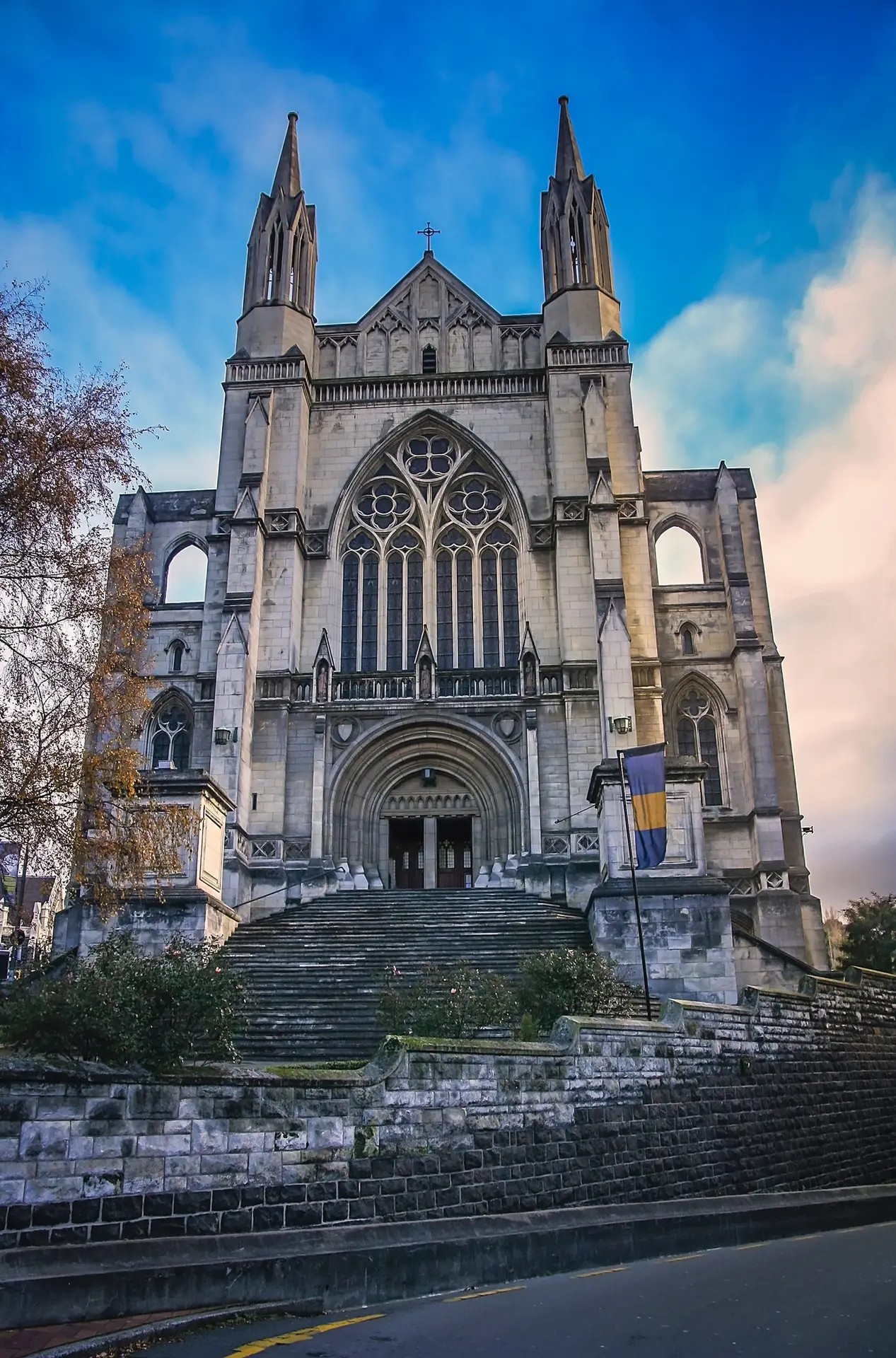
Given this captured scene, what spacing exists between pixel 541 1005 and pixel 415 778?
13.1m

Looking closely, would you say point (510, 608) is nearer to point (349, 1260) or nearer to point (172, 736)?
point (172, 736)

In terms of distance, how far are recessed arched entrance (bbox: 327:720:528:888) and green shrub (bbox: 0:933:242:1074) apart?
15.5 meters

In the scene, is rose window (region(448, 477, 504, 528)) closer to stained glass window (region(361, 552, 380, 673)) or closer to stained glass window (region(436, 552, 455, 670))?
stained glass window (region(436, 552, 455, 670))

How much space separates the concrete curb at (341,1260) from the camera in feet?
23.3

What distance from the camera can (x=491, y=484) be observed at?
98.5 feet

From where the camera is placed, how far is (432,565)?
2911 centimetres

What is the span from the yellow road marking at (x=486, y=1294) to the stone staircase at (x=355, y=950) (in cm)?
620

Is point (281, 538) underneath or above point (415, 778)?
above

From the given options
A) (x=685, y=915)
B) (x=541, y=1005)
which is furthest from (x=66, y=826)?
(x=685, y=915)

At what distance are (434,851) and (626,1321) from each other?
20.0 metres

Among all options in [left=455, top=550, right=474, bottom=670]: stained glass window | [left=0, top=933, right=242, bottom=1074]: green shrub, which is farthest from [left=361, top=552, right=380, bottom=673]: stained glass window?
[left=0, top=933, right=242, bottom=1074]: green shrub

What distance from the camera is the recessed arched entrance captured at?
2627cm

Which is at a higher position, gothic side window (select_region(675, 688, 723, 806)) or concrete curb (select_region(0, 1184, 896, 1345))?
gothic side window (select_region(675, 688, 723, 806))

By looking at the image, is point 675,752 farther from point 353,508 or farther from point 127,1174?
point 127,1174
